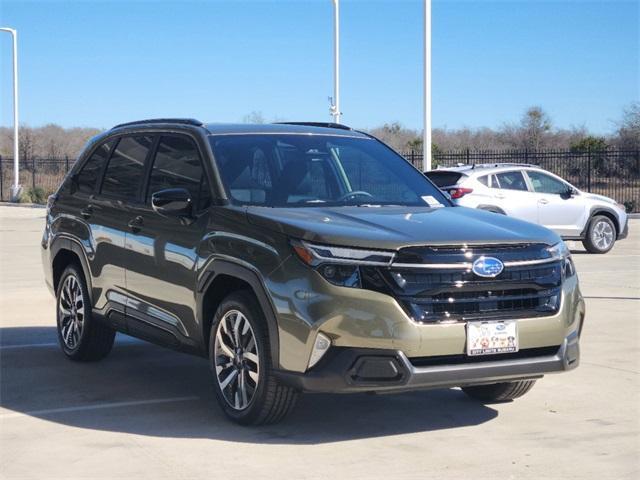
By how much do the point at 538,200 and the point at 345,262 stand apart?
45.0 ft

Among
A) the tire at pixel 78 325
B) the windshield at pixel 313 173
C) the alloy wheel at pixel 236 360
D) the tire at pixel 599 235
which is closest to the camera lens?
the alloy wheel at pixel 236 360

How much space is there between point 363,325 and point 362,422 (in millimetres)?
1149

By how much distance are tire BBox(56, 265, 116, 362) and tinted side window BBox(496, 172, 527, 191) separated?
37.3 feet

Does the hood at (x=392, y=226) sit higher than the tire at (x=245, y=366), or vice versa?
the hood at (x=392, y=226)

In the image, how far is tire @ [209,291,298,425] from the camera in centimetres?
617

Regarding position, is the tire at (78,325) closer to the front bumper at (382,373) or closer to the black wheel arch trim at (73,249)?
the black wheel arch trim at (73,249)

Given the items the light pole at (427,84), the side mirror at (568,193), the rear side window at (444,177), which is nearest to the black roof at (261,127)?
the rear side window at (444,177)

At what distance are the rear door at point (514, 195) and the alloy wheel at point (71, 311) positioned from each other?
11.0m

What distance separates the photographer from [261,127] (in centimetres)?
768

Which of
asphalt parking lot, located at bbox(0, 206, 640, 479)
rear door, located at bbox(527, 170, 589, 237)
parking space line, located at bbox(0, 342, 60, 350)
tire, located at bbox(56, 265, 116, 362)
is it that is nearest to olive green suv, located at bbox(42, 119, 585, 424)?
tire, located at bbox(56, 265, 116, 362)

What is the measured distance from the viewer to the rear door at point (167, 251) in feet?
22.7

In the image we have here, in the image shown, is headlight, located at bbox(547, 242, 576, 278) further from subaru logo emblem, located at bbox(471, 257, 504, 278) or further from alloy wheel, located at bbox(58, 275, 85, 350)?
alloy wheel, located at bbox(58, 275, 85, 350)

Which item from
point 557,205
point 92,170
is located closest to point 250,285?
point 92,170

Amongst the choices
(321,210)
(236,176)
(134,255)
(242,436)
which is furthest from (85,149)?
(242,436)
